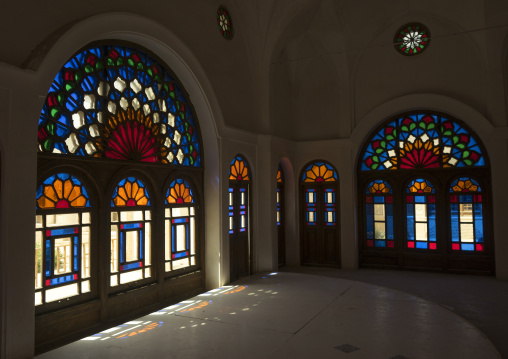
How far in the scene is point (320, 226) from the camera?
34.6 feet

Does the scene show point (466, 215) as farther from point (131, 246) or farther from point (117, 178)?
point (117, 178)

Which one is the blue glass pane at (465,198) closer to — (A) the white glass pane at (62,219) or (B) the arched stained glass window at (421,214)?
(B) the arched stained glass window at (421,214)

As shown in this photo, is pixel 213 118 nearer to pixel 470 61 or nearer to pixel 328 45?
pixel 328 45

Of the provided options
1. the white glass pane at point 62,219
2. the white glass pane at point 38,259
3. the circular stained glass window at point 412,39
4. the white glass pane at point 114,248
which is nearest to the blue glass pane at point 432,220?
the circular stained glass window at point 412,39

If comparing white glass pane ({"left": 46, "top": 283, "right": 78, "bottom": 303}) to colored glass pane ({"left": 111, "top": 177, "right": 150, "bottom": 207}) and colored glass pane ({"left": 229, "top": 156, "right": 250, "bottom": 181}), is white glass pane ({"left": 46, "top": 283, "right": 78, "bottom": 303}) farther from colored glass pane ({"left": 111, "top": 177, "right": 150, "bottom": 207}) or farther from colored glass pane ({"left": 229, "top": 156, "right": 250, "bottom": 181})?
colored glass pane ({"left": 229, "top": 156, "right": 250, "bottom": 181})

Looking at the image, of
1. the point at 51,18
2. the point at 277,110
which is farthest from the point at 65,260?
the point at 277,110

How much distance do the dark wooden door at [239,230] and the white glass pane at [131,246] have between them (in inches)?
95.2

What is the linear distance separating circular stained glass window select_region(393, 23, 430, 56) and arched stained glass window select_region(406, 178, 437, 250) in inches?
120

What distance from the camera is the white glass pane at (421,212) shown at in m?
9.77

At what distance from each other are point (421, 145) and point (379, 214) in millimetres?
1924

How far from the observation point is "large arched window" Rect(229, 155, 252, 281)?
831 centimetres

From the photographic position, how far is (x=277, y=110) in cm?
1012

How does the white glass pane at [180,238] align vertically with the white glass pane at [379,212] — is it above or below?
below

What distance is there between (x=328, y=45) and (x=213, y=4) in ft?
11.4
